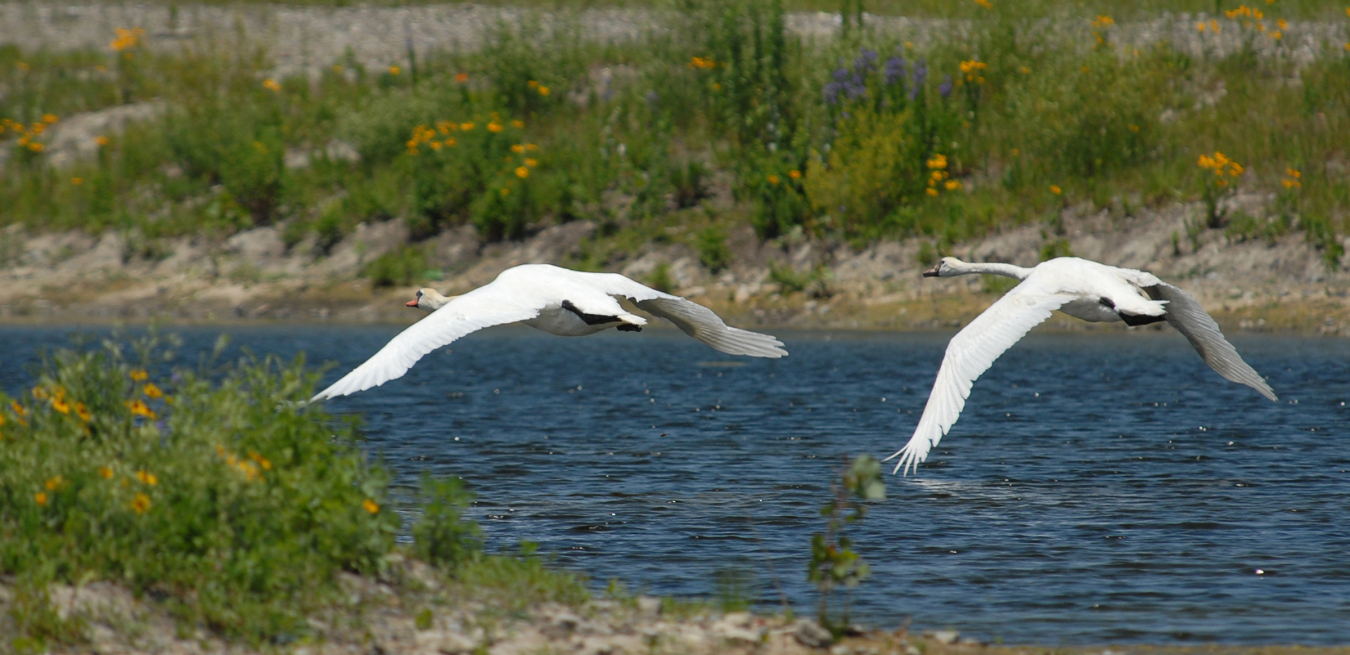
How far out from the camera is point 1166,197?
23.4 m

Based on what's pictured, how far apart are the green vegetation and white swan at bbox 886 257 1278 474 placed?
2.91 m

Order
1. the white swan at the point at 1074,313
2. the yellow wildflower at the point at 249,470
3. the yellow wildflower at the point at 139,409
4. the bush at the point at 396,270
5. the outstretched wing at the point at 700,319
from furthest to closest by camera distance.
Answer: the bush at the point at 396,270, the outstretched wing at the point at 700,319, the white swan at the point at 1074,313, the yellow wildflower at the point at 139,409, the yellow wildflower at the point at 249,470

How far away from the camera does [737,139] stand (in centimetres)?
2781

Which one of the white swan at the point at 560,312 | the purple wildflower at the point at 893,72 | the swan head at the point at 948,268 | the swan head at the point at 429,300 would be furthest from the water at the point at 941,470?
the purple wildflower at the point at 893,72

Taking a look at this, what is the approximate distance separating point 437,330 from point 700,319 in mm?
2064

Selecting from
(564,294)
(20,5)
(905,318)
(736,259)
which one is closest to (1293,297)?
(905,318)

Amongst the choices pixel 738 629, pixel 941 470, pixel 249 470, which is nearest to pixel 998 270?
pixel 941 470

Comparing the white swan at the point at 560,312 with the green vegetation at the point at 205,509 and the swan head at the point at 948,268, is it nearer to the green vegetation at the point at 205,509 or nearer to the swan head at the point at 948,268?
the green vegetation at the point at 205,509

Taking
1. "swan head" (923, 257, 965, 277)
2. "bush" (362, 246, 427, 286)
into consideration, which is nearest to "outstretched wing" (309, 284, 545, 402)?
"swan head" (923, 257, 965, 277)

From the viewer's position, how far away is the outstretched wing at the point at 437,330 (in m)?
7.73

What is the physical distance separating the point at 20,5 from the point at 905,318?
1143 inches

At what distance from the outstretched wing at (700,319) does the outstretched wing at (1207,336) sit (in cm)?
280

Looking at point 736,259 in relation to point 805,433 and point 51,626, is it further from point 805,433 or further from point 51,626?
point 51,626

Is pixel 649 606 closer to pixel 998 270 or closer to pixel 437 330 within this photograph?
pixel 437 330
